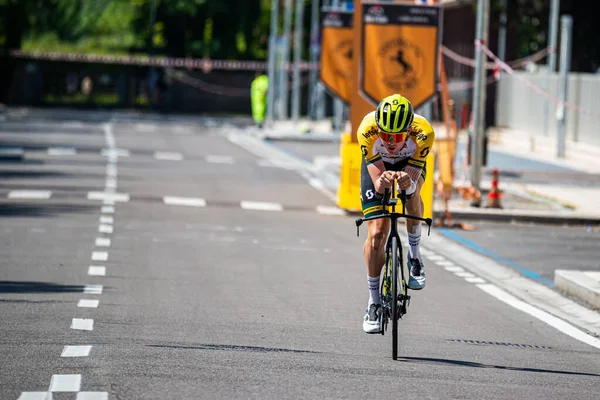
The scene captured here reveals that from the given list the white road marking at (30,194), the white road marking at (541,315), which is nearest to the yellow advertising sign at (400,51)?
the white road marking at (30,194)

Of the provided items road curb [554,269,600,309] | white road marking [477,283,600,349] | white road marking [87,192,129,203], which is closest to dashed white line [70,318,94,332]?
white road marking [477,283,600,349]

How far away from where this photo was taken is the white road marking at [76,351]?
9.60 m

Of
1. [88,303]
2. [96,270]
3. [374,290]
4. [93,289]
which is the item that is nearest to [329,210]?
[96,270]

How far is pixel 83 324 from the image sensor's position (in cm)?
1104

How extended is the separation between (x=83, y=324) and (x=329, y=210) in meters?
11.5

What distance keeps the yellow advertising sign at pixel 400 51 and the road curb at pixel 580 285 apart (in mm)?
9115

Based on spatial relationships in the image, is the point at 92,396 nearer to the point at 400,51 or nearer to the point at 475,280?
the point at 475,280

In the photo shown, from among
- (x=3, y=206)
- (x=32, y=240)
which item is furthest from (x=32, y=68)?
(x=32, y=240)

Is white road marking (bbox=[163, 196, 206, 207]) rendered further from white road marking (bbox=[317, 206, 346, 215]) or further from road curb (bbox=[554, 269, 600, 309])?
road curb (bbox=[554, 269, 600, 309])

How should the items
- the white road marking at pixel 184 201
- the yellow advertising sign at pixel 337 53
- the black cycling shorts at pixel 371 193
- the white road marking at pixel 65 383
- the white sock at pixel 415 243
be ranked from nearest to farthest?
the white road marking at pixel 65 383
the black cycling shorts at pixel 371 193
the white sock at pixel 415 243
the white road marking at pixel 184 201
the yellow advertising sign at pixel 337 53

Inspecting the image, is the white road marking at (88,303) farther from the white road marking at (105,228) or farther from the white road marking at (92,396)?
the white road marking at (105,228)

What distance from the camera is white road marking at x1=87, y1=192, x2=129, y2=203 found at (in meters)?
22.9

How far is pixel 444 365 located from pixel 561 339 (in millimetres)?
1931

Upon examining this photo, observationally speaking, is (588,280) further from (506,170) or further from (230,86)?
(230,86)
